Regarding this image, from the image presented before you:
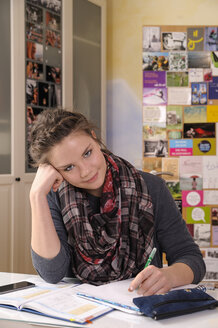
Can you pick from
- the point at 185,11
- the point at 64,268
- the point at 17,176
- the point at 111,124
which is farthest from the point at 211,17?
the point at 64,268

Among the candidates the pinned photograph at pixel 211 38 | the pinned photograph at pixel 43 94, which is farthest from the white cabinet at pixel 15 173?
the pinned photograph at pixel 211 38

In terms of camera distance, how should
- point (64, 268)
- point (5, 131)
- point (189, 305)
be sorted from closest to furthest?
1. point (189, 305)
2. point (64, 268)
3. point (5, 131)

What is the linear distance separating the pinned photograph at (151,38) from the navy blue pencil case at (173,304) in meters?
2.87

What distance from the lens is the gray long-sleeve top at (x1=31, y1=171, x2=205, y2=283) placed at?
60.3 inches

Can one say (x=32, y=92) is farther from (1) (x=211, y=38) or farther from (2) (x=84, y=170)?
(2) (x=84, y=170)

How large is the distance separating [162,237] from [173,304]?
54cm

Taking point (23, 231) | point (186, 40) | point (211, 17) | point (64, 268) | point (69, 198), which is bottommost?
point (23, 231)

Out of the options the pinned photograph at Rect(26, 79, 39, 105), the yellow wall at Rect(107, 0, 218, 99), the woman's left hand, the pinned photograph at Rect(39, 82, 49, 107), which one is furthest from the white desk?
the yellow wall at Rect(107, 0, 218, 99)

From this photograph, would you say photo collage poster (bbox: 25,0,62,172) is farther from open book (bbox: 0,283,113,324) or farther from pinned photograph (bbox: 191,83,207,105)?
open book (bbox: 0,283,113,324)

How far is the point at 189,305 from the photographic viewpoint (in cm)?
116

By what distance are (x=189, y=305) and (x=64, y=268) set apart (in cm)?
50

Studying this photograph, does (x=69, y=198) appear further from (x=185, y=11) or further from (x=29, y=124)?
(x=185, y=11)

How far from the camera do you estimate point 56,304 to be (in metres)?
1.19

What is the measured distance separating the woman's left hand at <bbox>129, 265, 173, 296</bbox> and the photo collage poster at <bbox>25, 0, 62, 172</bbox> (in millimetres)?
2030
